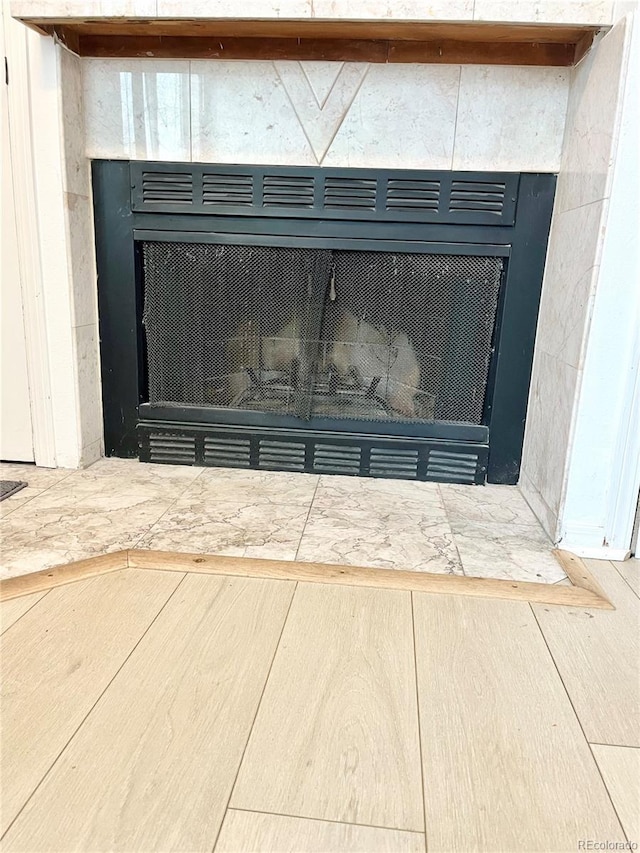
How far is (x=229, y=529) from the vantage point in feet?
4.72

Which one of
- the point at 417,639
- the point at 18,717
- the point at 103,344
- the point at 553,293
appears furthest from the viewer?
the point at 103,344

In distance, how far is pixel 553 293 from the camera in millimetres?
1585

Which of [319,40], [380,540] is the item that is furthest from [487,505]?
[319,40]

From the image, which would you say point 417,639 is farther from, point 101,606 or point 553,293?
point 553,293

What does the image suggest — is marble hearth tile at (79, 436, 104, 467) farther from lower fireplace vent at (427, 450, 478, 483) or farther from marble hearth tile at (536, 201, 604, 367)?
marble hearth tile at (536, 201, 604, 367)

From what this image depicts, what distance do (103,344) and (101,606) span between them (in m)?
1.00

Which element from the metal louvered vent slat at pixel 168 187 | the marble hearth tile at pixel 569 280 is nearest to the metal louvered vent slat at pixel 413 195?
the marble hearth tile at pixel 569 280

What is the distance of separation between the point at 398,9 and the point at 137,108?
77cm

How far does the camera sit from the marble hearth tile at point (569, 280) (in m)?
1.31

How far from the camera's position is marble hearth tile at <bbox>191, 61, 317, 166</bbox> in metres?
1.61

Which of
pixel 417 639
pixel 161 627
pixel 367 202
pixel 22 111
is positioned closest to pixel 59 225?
pixel 22 111

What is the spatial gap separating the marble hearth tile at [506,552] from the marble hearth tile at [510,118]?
97 centimetres

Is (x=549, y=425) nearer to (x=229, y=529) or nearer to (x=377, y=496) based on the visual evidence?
(x=377, y=496)

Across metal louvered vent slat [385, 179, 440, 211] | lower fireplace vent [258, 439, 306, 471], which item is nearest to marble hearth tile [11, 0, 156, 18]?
metal louvered vent slat [385, 179, 440, 211]
